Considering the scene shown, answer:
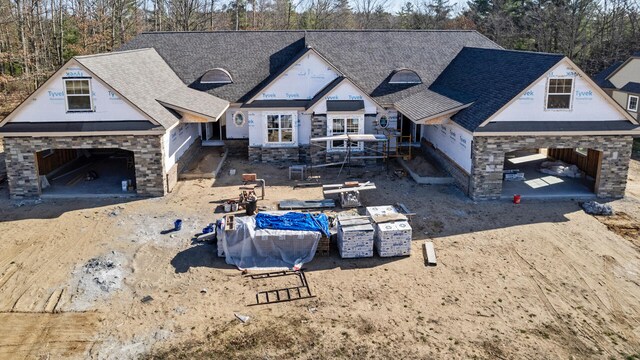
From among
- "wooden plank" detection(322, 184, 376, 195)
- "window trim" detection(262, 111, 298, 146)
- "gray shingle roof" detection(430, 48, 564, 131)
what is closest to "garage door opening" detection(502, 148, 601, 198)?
"gray shingle roof" detection(430, 48, 564, 131)

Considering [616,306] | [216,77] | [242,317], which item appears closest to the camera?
[242,317]

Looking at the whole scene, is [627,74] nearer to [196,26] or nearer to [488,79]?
[488,79]

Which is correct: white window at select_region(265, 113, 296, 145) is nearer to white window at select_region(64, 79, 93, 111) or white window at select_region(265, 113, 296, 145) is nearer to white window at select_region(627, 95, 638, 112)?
white window at select_region(64, 79, 93, 111)

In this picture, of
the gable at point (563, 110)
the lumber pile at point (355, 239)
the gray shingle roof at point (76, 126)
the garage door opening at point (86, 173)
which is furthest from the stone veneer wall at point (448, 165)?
the garage door opening at point (86, 173)

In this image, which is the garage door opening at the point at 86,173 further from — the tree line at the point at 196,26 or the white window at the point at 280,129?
the tree line at the point at 196,26

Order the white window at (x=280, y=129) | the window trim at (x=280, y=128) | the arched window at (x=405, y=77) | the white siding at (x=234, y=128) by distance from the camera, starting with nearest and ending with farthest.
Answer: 1. the window trim at (x=280, y=128)
2. the white window at (x=280, y=129)
3. the white siding at (x=234, y=128)
4. the arched window at (x=405, y=77)

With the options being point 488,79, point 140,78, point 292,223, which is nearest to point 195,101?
point 140,78
